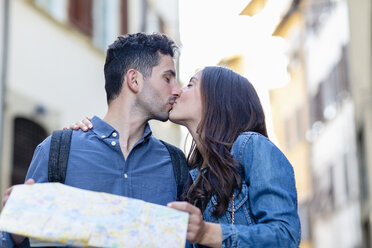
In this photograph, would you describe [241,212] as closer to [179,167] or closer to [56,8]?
[179,167]

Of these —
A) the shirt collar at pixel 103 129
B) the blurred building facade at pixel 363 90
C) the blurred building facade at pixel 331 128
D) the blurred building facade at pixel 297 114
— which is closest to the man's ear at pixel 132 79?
the shirt collar at pixel 103 129

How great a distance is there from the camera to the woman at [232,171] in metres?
4.14

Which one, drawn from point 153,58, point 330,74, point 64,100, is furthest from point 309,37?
point 153,58

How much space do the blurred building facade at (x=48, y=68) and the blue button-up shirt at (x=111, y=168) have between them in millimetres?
9329

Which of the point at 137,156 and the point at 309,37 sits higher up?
the point at 309,37

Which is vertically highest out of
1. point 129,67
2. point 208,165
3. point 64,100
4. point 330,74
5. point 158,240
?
point 330,74

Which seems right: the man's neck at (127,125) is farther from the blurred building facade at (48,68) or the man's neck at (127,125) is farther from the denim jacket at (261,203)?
the blurred building facade at (48,68)

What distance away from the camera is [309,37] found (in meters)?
34.3

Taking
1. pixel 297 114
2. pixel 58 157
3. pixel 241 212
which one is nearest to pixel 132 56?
pixel 58 157

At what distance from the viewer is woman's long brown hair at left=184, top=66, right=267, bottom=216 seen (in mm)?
4469

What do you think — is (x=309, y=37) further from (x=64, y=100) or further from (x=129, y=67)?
(x=129, y=67)

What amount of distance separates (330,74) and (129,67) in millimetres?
24954

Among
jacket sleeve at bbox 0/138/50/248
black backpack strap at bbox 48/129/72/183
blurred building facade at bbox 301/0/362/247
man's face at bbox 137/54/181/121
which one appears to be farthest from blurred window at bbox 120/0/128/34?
jacket sleeve at bbox 0/138/50/248

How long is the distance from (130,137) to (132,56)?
0.50 metres
